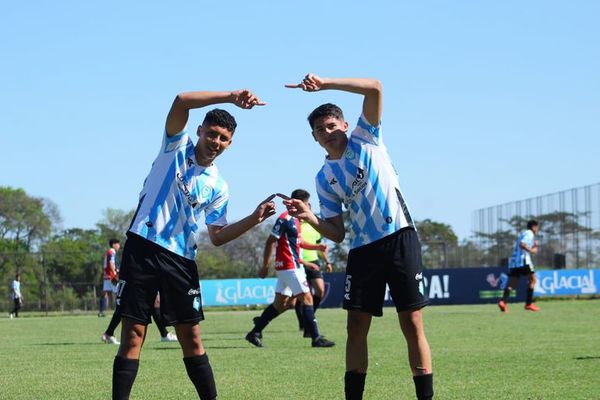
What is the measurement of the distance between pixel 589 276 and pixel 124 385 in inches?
1356

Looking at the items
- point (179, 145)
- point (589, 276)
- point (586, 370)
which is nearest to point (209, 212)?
point (179, 145)

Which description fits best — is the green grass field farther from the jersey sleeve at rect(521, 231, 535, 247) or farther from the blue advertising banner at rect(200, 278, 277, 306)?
the blue advertising banner at rect(200, 278, 277, 306)

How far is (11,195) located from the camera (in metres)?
80.1

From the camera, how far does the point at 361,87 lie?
263 inches

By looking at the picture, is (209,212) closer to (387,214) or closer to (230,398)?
(387,214)

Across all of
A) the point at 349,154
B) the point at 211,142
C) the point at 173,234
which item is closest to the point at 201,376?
the point at 173,234

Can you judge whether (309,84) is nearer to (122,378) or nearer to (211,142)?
(211,142)

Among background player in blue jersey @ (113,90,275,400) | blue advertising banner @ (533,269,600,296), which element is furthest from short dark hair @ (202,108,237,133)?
blue advertising banner @ (533,269,600,296)

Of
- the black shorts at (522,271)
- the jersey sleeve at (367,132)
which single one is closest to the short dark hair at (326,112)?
the jersey sleeve at (367,132)

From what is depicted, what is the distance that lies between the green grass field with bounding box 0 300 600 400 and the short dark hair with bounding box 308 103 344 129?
244 cm

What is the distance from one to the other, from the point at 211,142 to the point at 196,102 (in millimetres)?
371

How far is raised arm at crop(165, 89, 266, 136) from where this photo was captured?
641 cm

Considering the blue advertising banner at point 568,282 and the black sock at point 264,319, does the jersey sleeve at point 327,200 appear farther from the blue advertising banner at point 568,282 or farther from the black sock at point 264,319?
the blue advertising banner at point 568,282

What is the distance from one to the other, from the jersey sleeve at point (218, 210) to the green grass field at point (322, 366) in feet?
6.20
